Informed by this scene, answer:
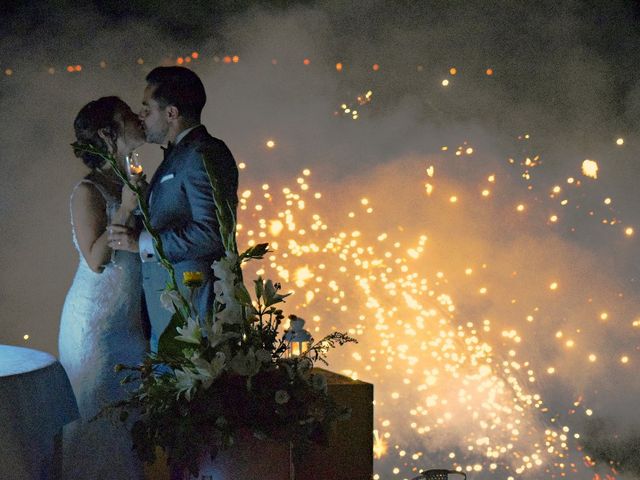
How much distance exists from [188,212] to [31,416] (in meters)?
0.68

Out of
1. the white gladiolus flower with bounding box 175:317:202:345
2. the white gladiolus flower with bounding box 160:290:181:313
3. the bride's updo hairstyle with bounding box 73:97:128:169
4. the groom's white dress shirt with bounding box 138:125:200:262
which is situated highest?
the bride's updo hairstyle with bounding box 73:97:128:169

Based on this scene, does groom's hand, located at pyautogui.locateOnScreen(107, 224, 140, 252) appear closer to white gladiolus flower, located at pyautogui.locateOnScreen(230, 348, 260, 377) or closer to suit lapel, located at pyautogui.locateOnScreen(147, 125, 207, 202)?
suit lapel, located at pyautogui.locateOnScreen(147, 125, 207, 202)

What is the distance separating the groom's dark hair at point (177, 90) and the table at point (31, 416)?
2.45 ft

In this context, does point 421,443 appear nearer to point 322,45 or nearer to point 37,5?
point 322,45

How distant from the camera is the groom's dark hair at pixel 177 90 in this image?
2.65 metres

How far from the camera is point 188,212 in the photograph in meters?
2.59

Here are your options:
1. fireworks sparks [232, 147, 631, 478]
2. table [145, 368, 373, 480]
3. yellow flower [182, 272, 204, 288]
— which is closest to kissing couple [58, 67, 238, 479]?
table [145, 368, 373, 480]

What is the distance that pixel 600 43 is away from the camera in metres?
5.62

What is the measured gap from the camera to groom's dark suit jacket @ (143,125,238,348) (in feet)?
8.20

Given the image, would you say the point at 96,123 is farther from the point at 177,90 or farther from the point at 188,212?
the point at 188,212

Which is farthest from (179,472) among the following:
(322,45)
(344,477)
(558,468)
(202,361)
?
(558,468)

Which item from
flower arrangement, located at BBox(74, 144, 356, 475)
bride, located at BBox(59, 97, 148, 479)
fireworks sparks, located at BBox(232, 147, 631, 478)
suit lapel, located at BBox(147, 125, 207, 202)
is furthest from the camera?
fireworks sparks, located at BBox(232, 147, 631, 478)

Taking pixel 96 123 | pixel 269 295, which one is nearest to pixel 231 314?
pixel 269 295

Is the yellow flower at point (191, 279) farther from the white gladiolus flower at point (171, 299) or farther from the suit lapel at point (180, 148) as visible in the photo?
the suit lapel at point (180, 148)
